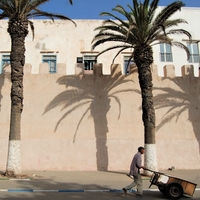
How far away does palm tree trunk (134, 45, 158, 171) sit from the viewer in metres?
12.5

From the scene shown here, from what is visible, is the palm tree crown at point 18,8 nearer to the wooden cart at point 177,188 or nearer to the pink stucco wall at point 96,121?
the pink stucco wall at point 96,121

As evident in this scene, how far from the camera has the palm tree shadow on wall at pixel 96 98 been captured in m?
14.3

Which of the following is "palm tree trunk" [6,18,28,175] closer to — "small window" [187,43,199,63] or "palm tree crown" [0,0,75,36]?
Answer: "palm tree crown" [0,0,75,36]

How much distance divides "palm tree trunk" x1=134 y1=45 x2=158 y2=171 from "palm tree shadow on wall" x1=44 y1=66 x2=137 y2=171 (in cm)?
207

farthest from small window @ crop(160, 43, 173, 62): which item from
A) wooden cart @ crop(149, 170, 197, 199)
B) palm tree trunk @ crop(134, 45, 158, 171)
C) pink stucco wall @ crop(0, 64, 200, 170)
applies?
wooden cart @ crop(149, 170, 197, 199)

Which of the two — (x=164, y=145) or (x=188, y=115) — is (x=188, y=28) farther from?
(x=164, y=145)

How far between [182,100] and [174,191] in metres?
8.42

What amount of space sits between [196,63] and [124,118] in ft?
34.2

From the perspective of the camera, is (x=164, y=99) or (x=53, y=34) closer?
(x=164, y=99)

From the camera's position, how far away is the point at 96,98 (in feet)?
48.7

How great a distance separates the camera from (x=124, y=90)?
1507cm

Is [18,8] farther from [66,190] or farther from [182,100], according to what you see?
[182,100]

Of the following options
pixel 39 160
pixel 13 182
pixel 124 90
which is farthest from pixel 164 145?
pixel 13 182

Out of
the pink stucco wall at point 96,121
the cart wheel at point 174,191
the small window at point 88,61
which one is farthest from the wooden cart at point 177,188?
the small window at point 88,61
